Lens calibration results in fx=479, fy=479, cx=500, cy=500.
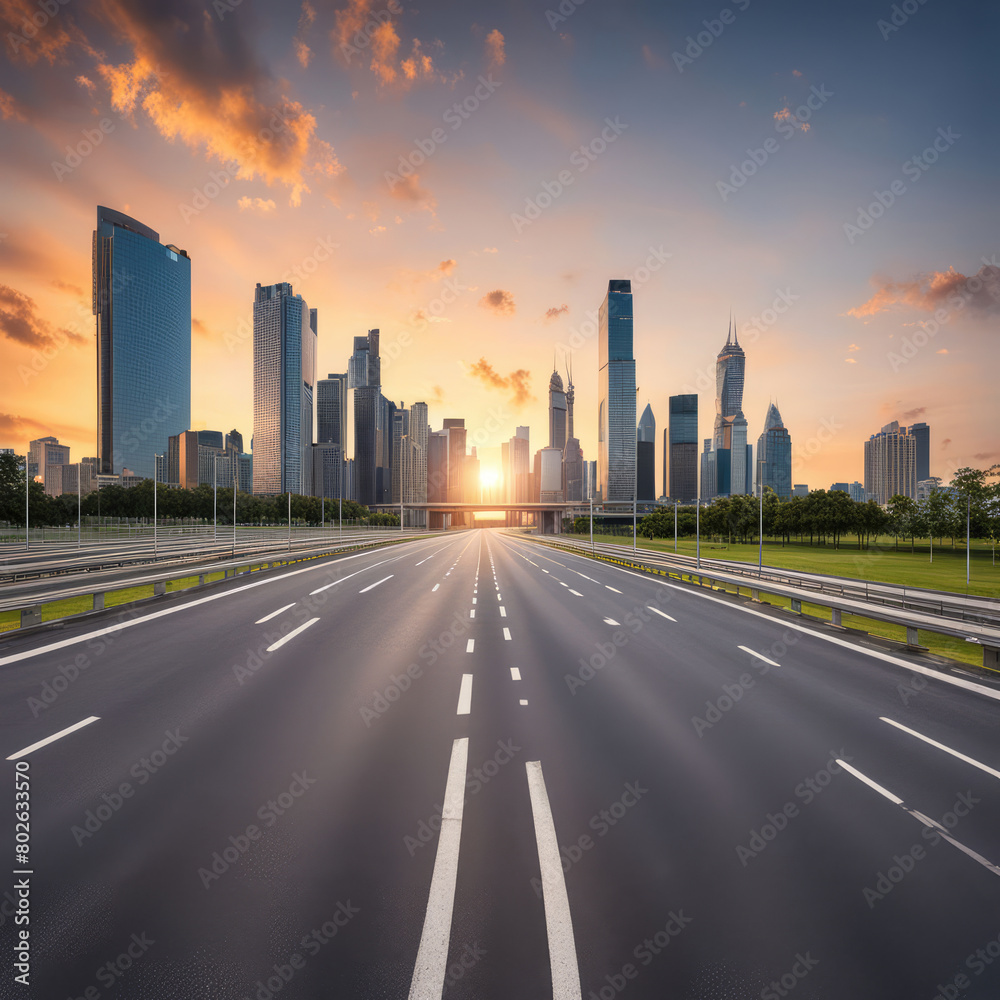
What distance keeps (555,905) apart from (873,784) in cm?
493

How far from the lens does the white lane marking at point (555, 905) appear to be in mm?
3521

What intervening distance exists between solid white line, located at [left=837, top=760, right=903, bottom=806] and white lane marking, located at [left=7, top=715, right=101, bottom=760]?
1156 cm

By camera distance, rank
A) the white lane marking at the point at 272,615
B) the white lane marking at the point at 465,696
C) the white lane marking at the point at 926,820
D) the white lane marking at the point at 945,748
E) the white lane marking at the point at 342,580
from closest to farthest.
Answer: the white lane marking at the point at 926,820, the white lane marking at the point at 945,748, the white lane marking at the point at 465,696, the white lane marking at the point at 272,615, the white lane marking at the point at 342,580

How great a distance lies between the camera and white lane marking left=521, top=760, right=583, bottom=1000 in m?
3.52

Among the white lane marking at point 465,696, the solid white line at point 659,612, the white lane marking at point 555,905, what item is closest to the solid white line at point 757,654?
the solid white line at point 659,612

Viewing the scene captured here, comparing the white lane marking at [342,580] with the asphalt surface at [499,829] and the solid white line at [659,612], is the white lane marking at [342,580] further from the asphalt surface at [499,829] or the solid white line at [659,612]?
the solid white line at [659,612]

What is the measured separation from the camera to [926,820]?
5.59 m

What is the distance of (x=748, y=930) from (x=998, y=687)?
10596 mm

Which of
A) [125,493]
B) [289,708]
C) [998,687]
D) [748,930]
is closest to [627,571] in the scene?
[998,687]

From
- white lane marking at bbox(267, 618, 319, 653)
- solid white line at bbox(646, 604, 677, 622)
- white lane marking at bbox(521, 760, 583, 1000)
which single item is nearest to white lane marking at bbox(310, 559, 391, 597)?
white lane marking at bbox(267, 618, 319, 653)

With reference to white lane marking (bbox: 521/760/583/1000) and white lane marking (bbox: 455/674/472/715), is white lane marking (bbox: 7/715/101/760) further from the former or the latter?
white lane marking (bbox: 521/760/583/1000)

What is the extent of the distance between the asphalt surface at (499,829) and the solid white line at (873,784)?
0.13 feet

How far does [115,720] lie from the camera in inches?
311

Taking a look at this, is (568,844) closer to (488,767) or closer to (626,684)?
(488,767)
